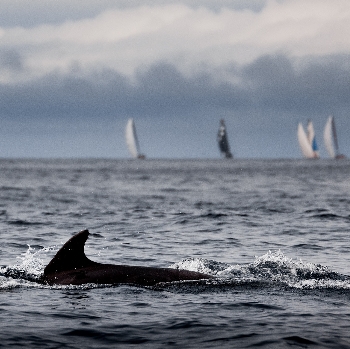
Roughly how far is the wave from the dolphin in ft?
→ 0.72

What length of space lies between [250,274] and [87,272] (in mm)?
3794

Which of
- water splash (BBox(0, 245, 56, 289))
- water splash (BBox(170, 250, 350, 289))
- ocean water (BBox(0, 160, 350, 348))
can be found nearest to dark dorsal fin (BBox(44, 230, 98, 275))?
ocean water (BBox(0, 160, 350, 348))

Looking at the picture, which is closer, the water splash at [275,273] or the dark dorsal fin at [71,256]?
the dark dorsal fin at [71,256]

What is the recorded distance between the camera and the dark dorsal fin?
44.9 ft

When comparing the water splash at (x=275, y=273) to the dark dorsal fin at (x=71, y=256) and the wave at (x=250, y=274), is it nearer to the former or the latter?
the wave at (x=250, y=274)

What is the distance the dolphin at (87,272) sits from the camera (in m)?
13.8

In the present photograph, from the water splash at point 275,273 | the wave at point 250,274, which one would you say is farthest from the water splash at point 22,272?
the water splash at point 275,273

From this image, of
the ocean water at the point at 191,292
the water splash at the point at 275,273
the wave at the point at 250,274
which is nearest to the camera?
the ocean water at the point at 191,292

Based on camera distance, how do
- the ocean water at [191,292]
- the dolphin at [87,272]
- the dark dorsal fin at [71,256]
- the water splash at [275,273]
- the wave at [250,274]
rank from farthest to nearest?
the water splash at [275,273]
the wave at [250,274]
the dolphin at [87,272]
the dark dorsal fin at [71,256]
the ocean water at [191,292]

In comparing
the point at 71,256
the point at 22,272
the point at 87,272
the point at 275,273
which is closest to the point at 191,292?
the point at 87,272

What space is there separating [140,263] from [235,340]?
839 centimetres

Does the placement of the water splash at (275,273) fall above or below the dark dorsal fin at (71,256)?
below

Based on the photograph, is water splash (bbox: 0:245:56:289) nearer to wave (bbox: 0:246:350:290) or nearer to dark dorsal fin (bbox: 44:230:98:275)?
wave (bbox: 0:246:350:290)

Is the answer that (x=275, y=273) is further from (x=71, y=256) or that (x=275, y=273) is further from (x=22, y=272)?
(x=22, y=272)
